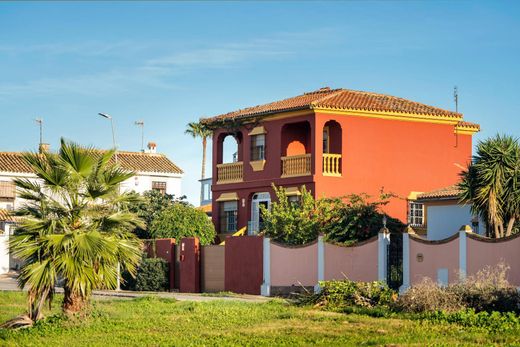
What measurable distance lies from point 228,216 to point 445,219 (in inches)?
511

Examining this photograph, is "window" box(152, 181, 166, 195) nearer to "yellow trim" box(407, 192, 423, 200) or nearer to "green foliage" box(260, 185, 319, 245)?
"yellow trim" box(407, 192, 423, 200)

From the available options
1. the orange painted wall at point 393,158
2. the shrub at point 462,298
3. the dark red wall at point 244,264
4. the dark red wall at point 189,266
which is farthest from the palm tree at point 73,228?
the orange painted wall at point 393,158

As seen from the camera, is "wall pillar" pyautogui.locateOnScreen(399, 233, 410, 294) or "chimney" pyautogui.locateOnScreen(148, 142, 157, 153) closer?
"wall pillar" pyautogui.locateOnScreen(399, 233, 410, 294)

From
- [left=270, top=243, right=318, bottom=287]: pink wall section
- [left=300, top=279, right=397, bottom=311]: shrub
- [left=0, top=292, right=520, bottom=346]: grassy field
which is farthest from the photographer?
[left=270, top=243, right=318, bottom=287]: pink wall section

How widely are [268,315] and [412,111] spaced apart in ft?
71.8

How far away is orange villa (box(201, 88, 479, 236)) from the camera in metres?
44.3

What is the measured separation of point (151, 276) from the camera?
1724 inches

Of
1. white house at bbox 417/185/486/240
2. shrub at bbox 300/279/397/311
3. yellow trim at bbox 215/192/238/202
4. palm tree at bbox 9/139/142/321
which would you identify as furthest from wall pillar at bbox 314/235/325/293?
yellow trim at bbox 215/192/238/202

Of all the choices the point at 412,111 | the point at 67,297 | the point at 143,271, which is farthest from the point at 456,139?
the point at 67,297

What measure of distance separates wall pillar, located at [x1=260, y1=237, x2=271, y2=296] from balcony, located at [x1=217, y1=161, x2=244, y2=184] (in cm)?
957

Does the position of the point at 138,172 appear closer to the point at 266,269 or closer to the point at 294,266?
the point at 266,269

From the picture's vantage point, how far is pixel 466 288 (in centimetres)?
2525

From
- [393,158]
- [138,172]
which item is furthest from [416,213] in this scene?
[138,172]

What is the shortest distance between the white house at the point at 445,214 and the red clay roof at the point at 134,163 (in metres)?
35.3
